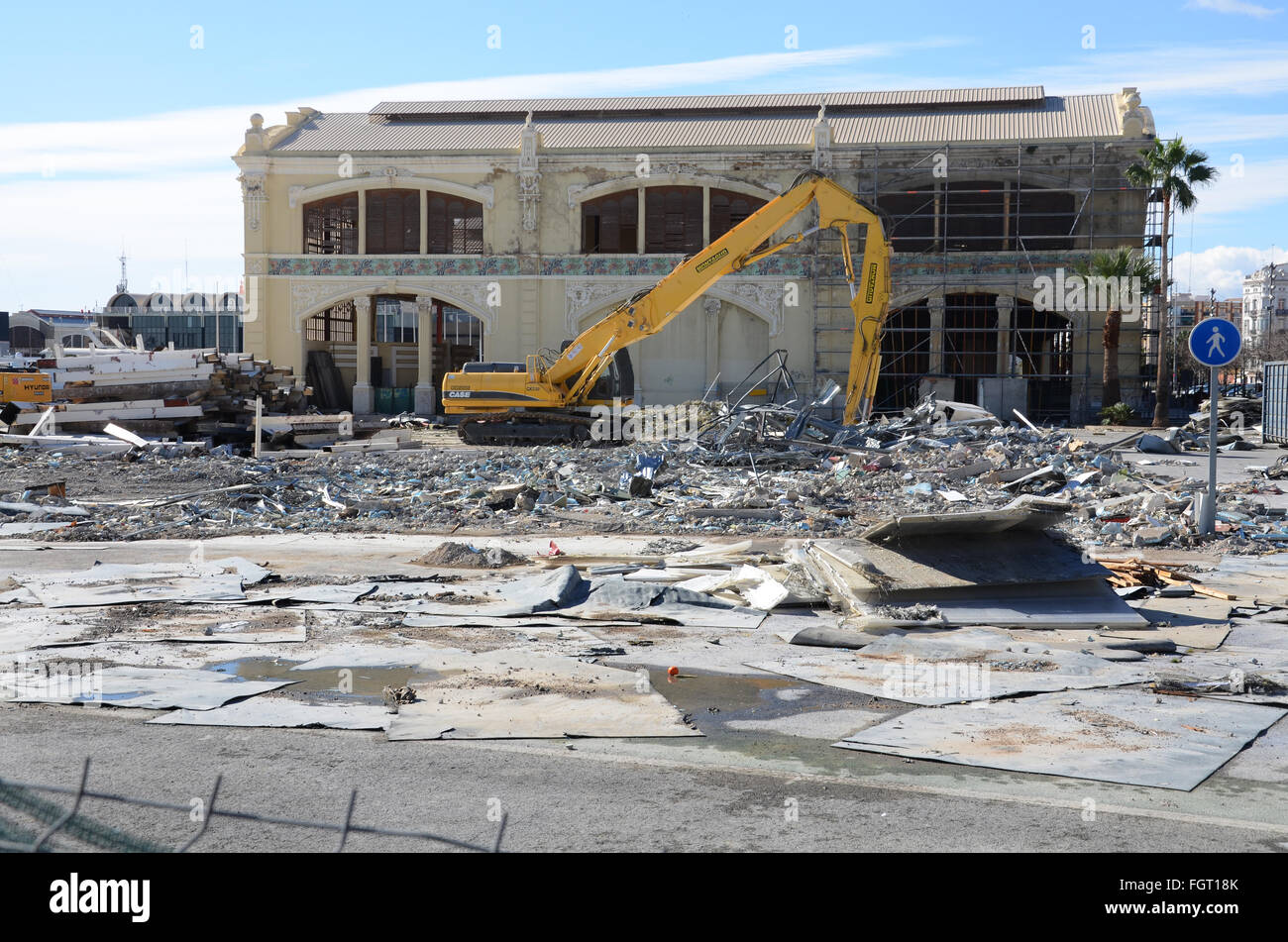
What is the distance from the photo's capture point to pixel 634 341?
2764 cm

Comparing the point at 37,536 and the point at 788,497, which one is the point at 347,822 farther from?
the point at 788,497

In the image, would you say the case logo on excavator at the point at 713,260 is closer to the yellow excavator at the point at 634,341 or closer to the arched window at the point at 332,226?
the yellow excavator at the point at 634,341

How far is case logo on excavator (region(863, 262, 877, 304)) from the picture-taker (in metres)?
24.4

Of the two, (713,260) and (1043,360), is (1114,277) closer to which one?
(1043,360)

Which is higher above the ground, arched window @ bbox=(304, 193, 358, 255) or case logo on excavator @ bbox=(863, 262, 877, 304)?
arched window @ bbox=(304, 193, 358, 255)

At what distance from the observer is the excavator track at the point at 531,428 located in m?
28.4

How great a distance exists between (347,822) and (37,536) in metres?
11.9

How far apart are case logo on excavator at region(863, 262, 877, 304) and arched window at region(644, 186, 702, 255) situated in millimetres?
14864

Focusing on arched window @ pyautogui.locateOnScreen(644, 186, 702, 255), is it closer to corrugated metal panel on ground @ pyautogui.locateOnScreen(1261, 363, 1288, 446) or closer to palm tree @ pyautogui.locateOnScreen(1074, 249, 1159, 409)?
palm tree @ pyautogui.locateOnScreen(1074, 249, 1159, 409)

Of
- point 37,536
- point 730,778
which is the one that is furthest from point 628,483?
point 730,778

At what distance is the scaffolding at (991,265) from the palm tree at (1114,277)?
54 cm

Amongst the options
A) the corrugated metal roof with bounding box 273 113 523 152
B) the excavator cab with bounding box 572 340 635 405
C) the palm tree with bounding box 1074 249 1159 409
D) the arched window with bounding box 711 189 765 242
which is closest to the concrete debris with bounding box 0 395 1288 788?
the excavator cab with bounding box 572 340 635 405

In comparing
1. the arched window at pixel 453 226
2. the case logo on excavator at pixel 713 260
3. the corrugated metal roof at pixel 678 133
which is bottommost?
the case logo on excavator at pixel 713 260

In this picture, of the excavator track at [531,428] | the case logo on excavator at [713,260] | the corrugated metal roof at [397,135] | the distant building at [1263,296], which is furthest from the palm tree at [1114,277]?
the distant building at [1263,296]
